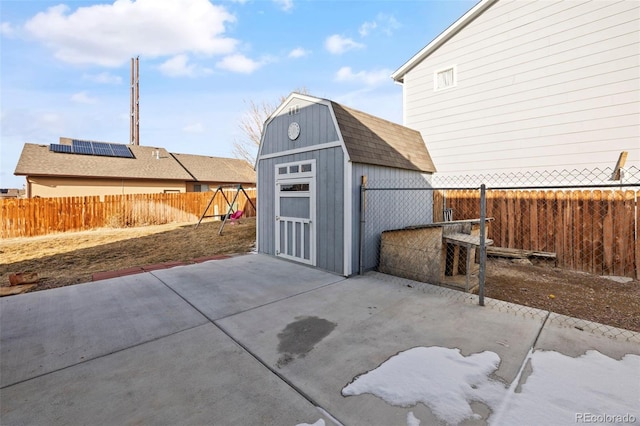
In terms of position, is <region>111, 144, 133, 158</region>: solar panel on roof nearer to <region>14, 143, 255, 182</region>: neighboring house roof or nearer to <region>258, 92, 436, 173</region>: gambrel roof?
<region>14, 143, 255, 182</region>: neighboring house roof

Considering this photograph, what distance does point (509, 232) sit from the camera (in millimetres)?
6457

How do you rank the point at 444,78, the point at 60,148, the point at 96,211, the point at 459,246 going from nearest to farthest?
the point at 459,246 < the point at 444,78 < the point at 96,211 < the point at 60,148

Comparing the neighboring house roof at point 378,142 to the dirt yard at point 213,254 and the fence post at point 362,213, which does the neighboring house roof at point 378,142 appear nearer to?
the fence post at point 362,213

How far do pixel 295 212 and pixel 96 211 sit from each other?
1157 cm

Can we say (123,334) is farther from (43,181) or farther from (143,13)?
(43,181)

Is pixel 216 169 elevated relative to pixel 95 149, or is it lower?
lower

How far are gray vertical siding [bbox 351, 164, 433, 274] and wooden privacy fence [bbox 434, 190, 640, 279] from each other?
6.34ft

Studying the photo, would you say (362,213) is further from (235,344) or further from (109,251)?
(109,251)

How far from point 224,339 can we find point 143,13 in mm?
9200

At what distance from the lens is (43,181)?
14.4m

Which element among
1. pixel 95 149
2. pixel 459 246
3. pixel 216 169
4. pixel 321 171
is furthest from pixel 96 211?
pixel 459 246

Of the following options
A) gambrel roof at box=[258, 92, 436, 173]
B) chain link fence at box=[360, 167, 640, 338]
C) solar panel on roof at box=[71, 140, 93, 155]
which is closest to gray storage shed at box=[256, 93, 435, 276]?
gambrel roof at box=[258, 92, 436, 173]

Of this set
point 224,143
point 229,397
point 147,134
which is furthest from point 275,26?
point 147,134

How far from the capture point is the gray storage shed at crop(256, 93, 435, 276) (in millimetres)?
4895
